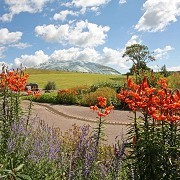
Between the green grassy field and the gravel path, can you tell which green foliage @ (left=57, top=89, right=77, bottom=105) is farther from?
the green grassy field

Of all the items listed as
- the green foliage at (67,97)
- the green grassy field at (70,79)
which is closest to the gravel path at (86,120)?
the green foliage at (67,97)

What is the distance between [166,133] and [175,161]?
1.34 ft

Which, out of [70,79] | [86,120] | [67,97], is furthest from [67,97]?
[70,79]

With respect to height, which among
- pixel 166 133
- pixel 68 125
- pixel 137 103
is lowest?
pixel 68 125

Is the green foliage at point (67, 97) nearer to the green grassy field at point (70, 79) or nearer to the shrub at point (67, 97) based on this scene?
the shrub at point (67, 97)

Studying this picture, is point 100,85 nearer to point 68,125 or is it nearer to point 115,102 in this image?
point 115,102

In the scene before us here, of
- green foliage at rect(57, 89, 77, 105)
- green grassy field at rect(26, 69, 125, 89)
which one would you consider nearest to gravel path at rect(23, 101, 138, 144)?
green foliage at rect(57, 89, 77, 105)

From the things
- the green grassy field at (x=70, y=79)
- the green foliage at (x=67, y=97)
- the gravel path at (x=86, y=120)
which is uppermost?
the green grassy field at (x=70, y=79)

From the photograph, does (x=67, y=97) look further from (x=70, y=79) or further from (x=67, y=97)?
(x=70, y=79)

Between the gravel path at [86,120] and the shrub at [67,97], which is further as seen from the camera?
the shrub at [67,97]

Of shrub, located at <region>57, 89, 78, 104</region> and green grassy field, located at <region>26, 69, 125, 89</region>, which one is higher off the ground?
green grassy field, located at <region>26, 69, 125, 89</region>

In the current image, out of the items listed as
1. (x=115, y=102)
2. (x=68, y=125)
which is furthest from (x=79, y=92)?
(x=68, y=125)

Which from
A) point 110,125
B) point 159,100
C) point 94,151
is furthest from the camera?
point 110,125

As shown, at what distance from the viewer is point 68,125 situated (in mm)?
12102
